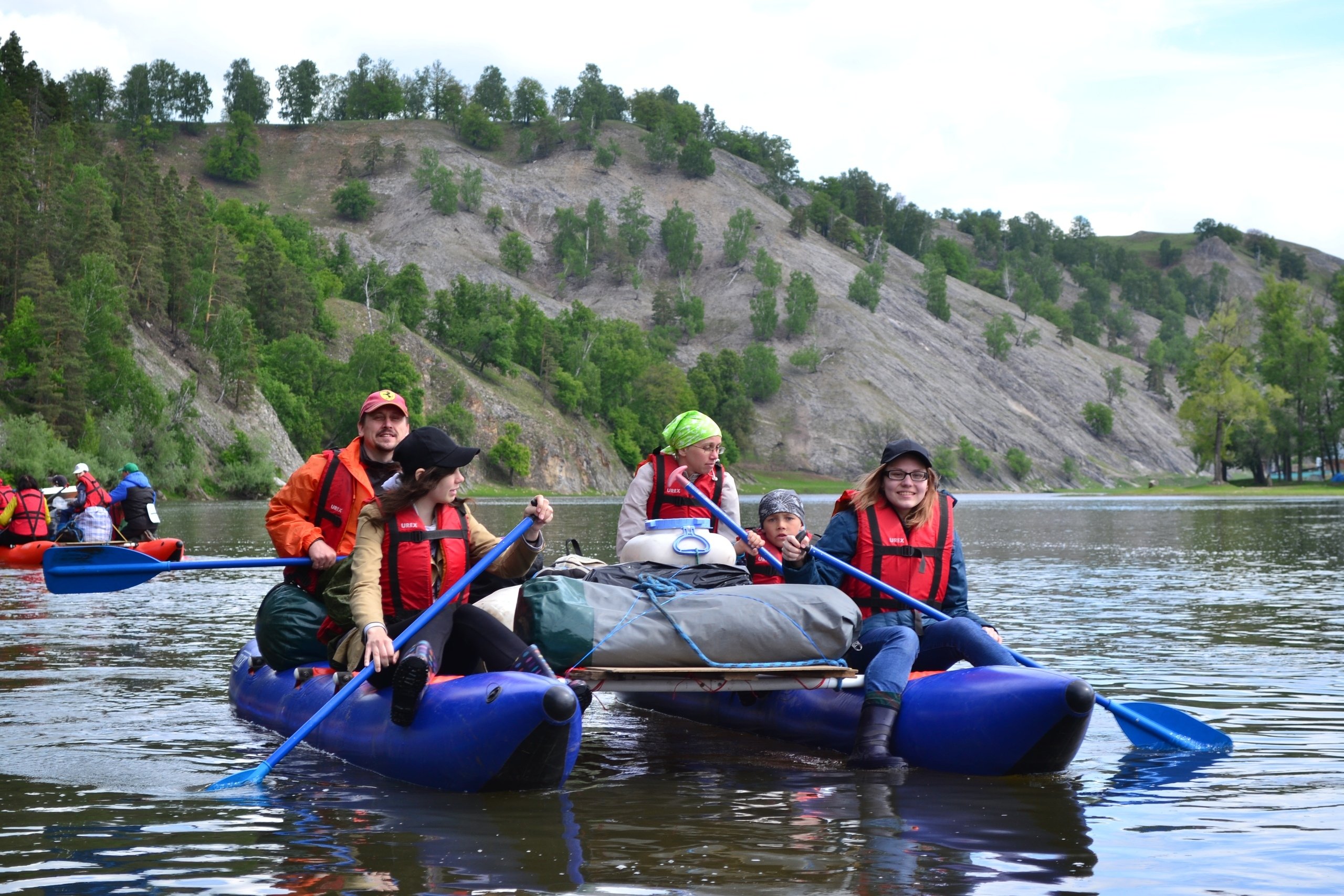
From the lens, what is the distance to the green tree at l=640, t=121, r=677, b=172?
574ft

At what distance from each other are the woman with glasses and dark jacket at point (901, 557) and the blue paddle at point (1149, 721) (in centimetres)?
9

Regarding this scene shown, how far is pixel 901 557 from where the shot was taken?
28.8ft

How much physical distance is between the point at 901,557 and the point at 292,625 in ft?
13.9

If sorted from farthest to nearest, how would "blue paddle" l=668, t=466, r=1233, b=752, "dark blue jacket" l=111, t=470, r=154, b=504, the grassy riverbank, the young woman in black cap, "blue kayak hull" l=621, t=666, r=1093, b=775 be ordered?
the grassy riverbank, "dark blue jacket" l=111, t=470, r=154, b=504, "blue paddle" l=668, t=466, r=1233, b=752, the young woman in black cap, "blue kayak hull" l=621, t=666, r=1093, b=775

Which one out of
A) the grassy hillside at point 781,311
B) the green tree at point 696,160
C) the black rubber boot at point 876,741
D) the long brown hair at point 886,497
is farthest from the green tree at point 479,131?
the black rubber boot at point 876,741

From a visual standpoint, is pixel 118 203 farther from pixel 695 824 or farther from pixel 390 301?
pixel 695 824

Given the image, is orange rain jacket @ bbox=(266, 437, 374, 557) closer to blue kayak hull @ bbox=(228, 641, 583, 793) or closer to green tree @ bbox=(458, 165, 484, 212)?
blue kayak hull @ bbox=(228, 641, 583, 793)

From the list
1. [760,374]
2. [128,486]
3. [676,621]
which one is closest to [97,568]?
[676,621]

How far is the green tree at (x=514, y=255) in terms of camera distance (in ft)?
472

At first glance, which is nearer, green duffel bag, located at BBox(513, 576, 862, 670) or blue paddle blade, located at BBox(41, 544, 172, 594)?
green duffel bag, located at BBox(513, 576, 862, 670)

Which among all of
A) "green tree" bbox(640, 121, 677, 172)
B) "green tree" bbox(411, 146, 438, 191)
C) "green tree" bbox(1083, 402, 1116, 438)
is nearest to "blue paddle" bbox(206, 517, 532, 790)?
"green tree" bbox(1083, 402, 1116, 438)

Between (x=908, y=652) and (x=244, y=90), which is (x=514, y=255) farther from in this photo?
(x=908, y=652)

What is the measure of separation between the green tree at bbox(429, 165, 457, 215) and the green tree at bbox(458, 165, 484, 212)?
6.33 ft

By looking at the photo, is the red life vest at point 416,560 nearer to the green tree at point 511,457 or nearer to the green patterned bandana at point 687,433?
the green patterned bandana at point 687,433
